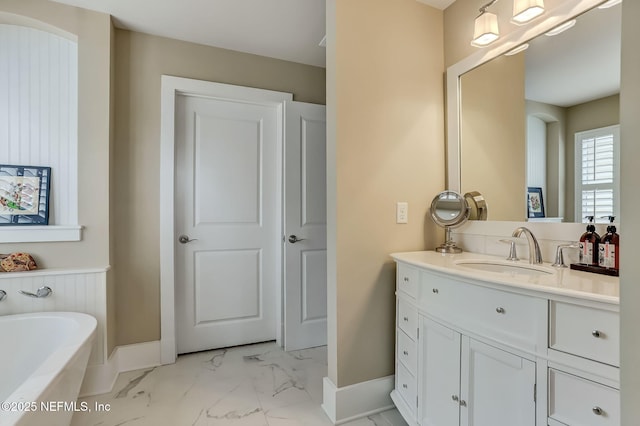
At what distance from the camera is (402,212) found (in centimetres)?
184

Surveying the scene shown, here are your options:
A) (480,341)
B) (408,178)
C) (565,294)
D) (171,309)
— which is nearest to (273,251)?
(171,309)

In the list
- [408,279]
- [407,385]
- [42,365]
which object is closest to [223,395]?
[42,365]

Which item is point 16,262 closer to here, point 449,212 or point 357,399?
point 357,399

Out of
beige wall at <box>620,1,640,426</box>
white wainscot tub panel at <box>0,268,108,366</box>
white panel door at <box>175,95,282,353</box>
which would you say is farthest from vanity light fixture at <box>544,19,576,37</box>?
white wainscot tub panel at <box>0,268,108,366</box>

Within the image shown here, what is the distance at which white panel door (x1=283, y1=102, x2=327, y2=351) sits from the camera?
101 inches

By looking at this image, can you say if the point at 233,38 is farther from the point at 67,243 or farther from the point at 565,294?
the point at 565,294

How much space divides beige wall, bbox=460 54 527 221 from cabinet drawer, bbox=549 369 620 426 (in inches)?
33.8

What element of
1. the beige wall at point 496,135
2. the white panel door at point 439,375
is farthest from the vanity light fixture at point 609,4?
the white panel door at point 439,375

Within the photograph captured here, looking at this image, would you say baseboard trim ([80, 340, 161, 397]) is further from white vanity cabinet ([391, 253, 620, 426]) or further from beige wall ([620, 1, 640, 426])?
beige wall ([620, 1, 640, 426])

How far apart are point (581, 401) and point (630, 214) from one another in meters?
0.74

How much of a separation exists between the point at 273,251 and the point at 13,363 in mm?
1673

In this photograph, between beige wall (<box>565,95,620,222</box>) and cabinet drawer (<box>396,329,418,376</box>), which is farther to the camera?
cabinet drawer (<box>396,329,418,376</box>)

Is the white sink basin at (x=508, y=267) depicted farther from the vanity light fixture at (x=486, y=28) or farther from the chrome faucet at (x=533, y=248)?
the vanity light fixture at (x=486, y=28)

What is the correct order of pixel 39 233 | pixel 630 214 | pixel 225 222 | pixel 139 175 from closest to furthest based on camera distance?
pixel 630 214
pixel 39 233
pixel 139 175
pixel 225 222
